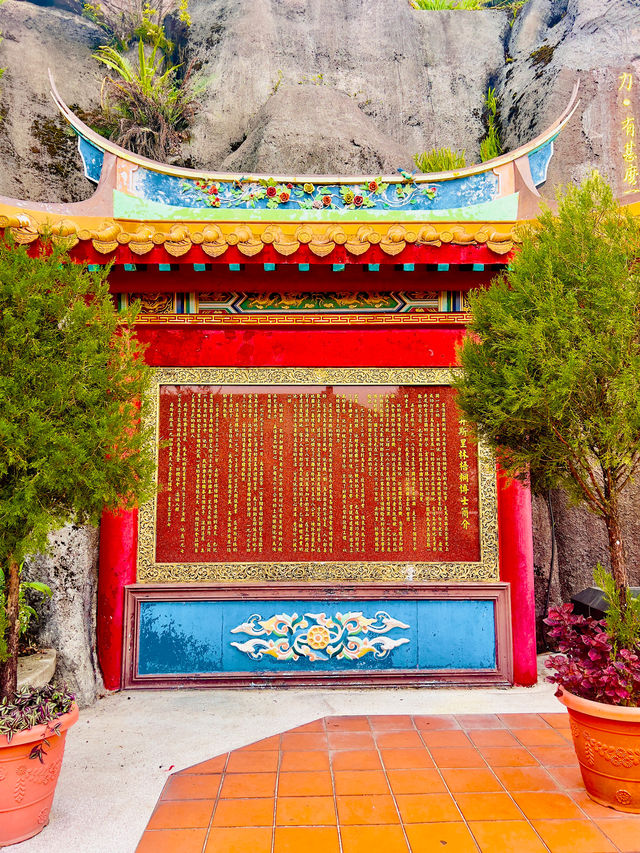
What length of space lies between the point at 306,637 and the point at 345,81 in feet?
36.2

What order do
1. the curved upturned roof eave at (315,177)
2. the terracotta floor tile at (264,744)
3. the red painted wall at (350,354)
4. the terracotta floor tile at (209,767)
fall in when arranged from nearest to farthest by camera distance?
the terracotta floor tile at (209,767), the terracotta floor tile at (264,744), the red painted wall at (350,354), the curved upturned roof eave at (315,177)

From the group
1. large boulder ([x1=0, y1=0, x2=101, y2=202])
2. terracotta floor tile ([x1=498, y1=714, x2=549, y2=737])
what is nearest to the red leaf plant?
terracotta floor tile ([x1=498, y1=714, x2=549, y2=737])

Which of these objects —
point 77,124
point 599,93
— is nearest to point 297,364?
point 77,124

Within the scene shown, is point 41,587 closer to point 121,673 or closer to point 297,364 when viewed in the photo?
point 121,673

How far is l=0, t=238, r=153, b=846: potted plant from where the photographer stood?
2.53 m

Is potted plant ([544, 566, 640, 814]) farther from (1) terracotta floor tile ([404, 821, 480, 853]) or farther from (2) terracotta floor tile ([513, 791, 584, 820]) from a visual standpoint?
(1) terracotta floor tile ([404, 821, 480, 853])

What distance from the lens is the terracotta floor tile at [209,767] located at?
3.25 meters

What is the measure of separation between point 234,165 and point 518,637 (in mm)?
8829

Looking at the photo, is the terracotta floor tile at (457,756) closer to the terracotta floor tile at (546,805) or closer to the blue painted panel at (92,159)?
the terracotta floor tile at (546,805)

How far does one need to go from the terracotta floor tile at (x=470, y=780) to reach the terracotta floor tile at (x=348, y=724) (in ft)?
2.47

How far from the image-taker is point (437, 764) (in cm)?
331

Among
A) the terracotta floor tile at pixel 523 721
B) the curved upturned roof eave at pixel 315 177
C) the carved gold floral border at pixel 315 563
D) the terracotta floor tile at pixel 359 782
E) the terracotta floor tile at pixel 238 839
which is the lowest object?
the terracotta floor tile at pixel 359 782

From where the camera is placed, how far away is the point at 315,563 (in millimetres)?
4715

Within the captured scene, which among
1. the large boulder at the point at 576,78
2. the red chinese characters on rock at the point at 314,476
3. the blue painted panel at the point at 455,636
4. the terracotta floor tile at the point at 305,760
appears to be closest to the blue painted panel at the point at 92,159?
the red chinese characters on rock at the point at 314,476
